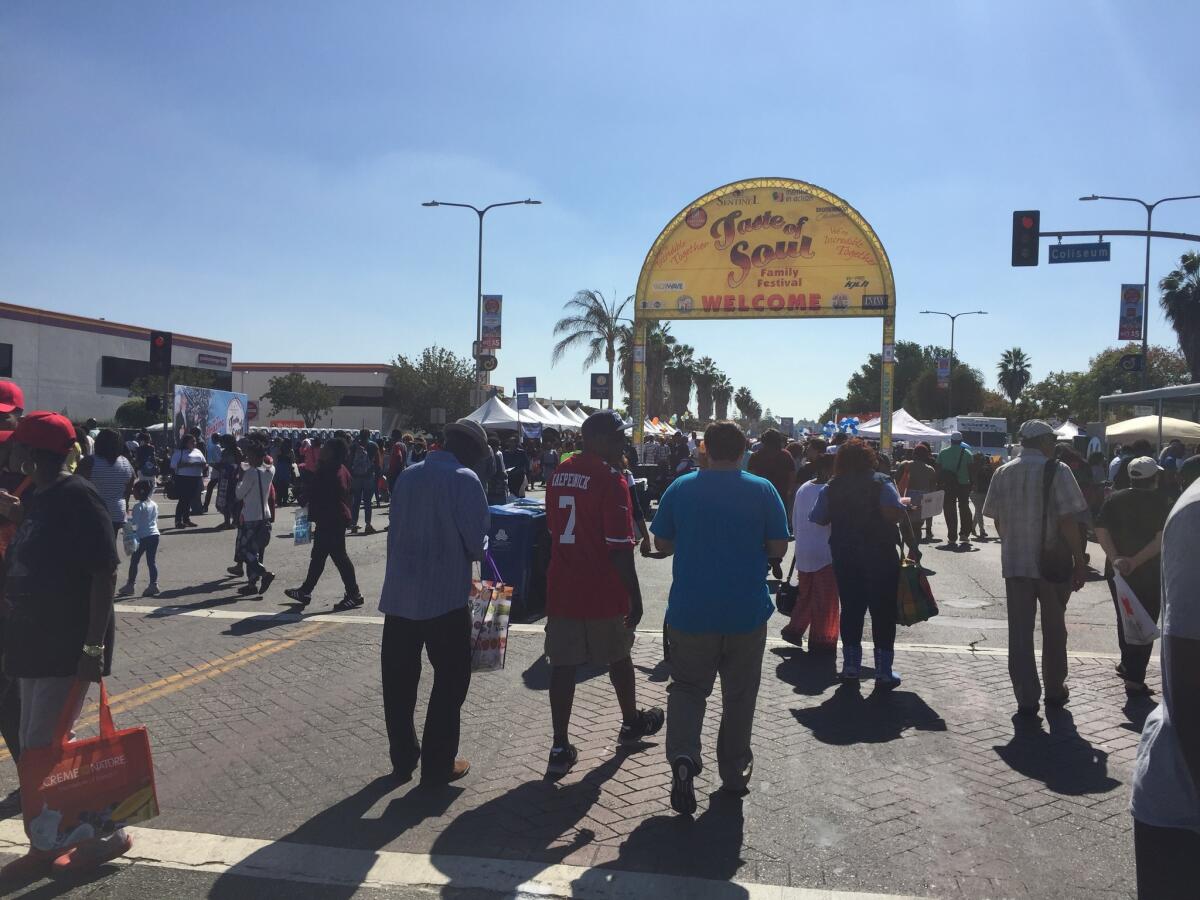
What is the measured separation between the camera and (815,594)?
7.77 meters

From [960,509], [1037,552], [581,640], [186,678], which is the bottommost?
[186,678]

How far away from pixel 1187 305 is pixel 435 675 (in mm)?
58356

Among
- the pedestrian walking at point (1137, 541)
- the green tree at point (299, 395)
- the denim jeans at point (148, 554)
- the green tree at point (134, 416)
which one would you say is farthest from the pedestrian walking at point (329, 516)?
the green tree at point (299, 395)

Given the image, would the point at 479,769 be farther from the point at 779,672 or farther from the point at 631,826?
the point at 779,672

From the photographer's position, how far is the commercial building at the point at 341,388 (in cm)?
7094

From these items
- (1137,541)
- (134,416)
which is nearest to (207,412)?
(134,416)

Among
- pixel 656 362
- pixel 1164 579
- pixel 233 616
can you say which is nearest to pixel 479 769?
pixel 1164 579

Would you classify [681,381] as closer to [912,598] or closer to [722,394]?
[722,394]

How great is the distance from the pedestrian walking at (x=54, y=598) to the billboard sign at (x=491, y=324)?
27.6m

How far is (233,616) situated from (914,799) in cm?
671

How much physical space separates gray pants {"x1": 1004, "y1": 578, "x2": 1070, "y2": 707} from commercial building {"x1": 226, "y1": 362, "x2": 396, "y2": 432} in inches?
2618

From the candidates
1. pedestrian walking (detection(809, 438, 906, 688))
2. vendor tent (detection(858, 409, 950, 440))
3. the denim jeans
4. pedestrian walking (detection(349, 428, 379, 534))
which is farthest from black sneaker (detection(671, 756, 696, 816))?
vendor tent (detection(858, 409, 950, 440))

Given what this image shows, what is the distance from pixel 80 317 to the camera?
2009 inches

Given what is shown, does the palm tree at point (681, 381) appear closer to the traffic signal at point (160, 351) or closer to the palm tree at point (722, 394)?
the palm tree at point (722, 394)
